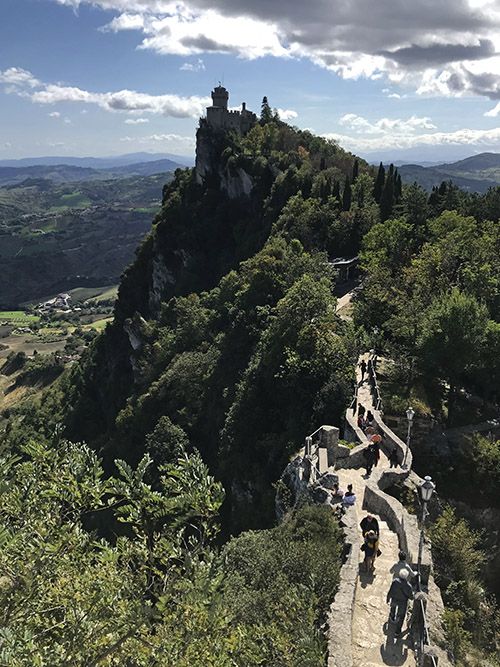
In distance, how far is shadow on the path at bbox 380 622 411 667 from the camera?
43.7ft

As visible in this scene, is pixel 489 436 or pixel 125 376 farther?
pixel 125 376

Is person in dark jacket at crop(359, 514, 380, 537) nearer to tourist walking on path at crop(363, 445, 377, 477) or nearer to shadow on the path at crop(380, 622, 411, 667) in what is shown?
shadow on the path at crop(380, 622, 411, 667)

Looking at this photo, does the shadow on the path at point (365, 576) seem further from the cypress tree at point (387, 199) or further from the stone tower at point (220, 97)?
the stone tower at point (220, 97)

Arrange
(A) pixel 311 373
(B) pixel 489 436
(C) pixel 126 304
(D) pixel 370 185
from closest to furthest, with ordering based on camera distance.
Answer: (B) pixel 489 436
(A) pixel 311 373
(D) pixel 370 185
(C) pixel 126 304

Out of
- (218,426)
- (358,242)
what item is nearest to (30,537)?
(218,426)

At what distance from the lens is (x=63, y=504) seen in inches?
565

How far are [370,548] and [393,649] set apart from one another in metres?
3.08

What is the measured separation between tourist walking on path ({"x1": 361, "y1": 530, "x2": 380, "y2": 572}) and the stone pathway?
33 centimetres

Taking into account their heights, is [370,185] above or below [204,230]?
above

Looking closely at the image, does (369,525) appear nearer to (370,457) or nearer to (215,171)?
(370,457)

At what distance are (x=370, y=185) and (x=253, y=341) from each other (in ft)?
123

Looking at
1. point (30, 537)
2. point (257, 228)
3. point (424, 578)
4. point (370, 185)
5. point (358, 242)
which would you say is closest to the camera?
point (30, 537)

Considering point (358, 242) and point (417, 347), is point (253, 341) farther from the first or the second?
point (358, 242)

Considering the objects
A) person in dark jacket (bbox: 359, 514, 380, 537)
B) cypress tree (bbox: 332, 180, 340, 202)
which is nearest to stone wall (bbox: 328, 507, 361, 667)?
person in dark jacket (bbox: 359, 514, 380, 537)
